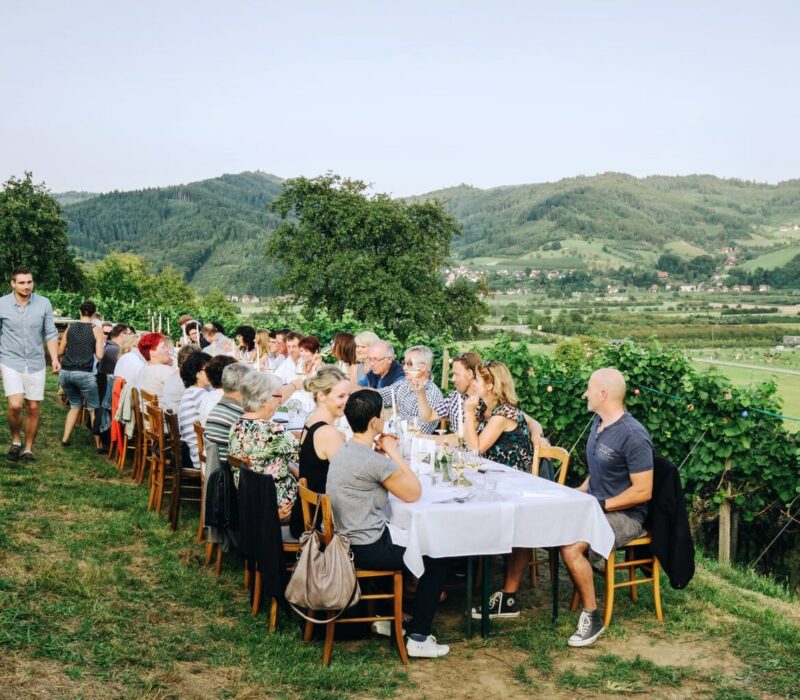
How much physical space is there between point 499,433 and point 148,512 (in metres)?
3.18

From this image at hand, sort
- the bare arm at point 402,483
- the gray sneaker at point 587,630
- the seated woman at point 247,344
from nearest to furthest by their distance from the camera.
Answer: the bare arm at point 402,483 < the gray sneaker at point 587,630 < the seated woman at point 247,344

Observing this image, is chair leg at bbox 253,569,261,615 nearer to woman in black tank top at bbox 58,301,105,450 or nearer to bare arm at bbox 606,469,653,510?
bare arm at bbox 606,469,653,510

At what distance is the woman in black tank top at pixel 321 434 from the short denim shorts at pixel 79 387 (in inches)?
199

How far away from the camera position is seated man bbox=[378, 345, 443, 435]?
627 cm

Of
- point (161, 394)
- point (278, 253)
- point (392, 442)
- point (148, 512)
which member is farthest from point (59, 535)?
point (278, 253)

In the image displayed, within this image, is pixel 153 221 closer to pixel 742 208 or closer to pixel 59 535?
pixel 742 208

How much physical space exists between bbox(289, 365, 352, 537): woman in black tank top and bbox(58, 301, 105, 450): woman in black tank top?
491 cm

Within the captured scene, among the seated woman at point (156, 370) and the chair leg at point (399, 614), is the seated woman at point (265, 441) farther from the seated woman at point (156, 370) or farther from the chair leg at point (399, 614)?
the seated woman at point (156, 370)

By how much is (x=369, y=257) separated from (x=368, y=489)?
1531 inches

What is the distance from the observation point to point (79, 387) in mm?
8844

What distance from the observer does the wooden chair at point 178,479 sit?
6004 millimetres

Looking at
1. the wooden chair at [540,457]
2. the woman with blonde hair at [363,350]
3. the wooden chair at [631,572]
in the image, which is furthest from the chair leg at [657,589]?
the woman with blonde hair at [363,350]

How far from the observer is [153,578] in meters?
5.14

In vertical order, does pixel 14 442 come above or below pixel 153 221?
below
